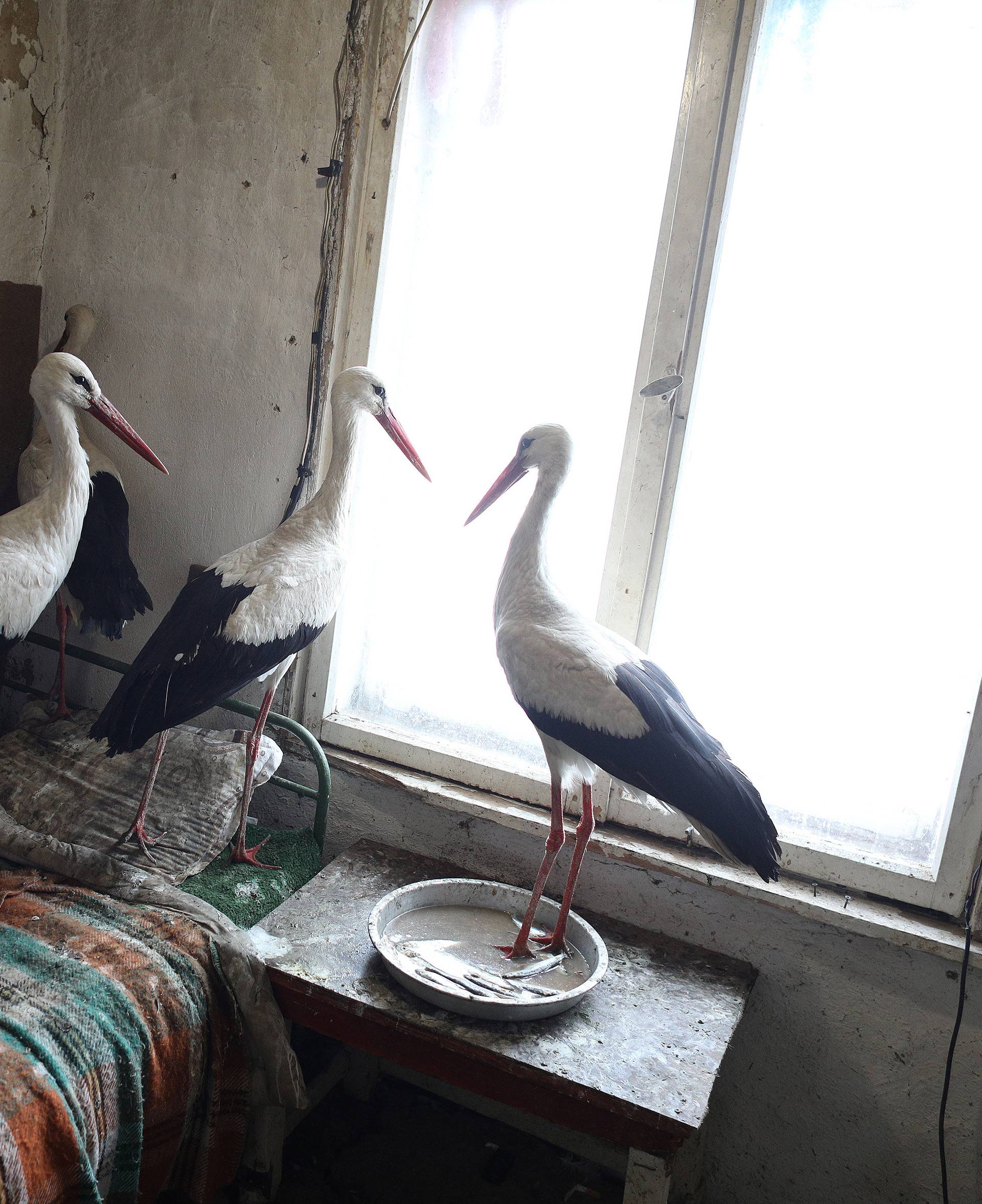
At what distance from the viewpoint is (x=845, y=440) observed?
1.80 m

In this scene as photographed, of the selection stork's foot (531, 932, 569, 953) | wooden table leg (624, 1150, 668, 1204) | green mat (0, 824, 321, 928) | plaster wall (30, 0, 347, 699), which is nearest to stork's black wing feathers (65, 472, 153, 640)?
plaster wall (30, 0, 347, 699)

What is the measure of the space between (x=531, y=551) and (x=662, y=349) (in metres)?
0.55

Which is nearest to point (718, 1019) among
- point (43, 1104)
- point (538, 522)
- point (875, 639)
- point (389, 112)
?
point (875, 639)

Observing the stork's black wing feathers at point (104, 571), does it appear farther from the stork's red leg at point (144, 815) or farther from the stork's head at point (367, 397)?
the stork's head at point (367, 397)

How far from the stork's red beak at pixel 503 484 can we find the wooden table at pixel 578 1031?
88cm

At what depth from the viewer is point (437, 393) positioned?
217cm

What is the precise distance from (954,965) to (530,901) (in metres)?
0.83

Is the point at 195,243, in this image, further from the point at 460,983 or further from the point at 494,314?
the point at 460,983

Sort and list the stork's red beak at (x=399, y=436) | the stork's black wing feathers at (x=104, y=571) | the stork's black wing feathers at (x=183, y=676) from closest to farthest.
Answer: the stork's black wing feathers at (x=183, y=676) < the stork's red beak at (x=399, y=436) < the stork's black wing feathers at (x=104, y=571)

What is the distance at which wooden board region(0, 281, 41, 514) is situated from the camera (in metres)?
2.42

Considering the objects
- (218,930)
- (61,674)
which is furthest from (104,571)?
(218,930)

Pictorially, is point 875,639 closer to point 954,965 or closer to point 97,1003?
point 954,965

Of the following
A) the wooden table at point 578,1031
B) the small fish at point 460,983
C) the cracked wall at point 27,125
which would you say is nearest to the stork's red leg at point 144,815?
the wooden table at point 578,1031

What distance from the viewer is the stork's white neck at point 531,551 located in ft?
5.71
